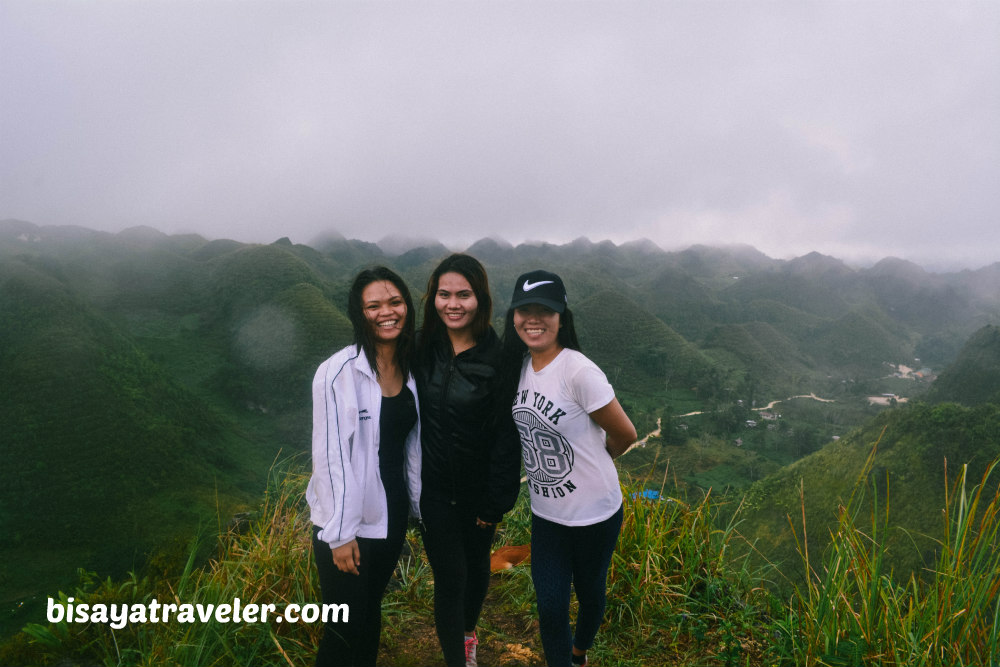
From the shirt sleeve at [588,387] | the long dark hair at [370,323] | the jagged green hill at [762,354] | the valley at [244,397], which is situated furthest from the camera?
the jagged green hill at [762,354]

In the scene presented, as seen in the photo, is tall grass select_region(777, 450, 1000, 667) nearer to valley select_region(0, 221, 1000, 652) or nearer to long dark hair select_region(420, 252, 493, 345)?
valley select_region(0, 221, 1000, 652)

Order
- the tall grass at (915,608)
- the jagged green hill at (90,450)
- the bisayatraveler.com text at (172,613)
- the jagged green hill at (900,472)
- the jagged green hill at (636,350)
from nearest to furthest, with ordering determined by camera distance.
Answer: the tall grass at (915,608)
the bisayatraveler.com text at (172,613)
the jagged green hill at (900,472)
the jagged green hill at (90,450)
the jagged green hill at (636,350)

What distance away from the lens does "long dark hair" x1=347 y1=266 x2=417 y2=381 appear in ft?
6.89

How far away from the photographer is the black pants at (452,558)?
86.3 inches

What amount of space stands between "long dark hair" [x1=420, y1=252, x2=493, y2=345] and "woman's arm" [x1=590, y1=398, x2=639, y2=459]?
0.61m

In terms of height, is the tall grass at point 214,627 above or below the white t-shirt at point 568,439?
below

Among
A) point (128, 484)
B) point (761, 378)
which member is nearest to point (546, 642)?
point (128, 484)

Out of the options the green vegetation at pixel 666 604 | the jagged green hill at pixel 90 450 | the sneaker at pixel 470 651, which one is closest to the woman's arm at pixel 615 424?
the green vegetation at pixel 666 604

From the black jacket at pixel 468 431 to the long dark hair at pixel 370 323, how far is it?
0.08m

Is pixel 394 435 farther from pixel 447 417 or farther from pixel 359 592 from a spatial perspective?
pixel 359 592

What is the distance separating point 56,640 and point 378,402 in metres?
2.20

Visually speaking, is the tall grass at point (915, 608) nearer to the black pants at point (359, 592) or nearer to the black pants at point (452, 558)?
the black pants at point (452, 558)

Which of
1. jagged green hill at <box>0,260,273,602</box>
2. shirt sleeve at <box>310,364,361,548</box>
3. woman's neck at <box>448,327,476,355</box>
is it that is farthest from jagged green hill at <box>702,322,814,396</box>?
shirt sleeve at <box>310,364,361,548</box>

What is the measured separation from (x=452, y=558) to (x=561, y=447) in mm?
692
